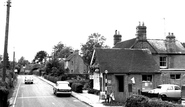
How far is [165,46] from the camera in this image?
37.5 metres

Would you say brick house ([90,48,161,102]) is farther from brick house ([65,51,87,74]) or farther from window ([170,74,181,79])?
brick house ([65,51,87,74])

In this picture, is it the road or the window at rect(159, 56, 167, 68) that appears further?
the window at rect(159, 56, 167, 68)

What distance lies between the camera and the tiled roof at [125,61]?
3002 cm

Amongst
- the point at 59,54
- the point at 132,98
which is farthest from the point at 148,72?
the point at 59,54

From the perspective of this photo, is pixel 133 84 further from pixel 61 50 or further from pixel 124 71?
pixel 61 50

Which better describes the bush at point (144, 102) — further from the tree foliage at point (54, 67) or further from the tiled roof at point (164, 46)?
the tree foliage at point (54, 67)

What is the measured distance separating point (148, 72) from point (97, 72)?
6.21 metres

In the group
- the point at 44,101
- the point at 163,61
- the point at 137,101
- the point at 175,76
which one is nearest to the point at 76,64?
the point at 163,61

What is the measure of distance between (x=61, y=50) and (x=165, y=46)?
9574 centimetres

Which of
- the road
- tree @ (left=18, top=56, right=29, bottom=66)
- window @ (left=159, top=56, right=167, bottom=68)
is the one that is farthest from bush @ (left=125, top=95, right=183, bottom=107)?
tree @ (left=18, top=56, right=29, bottom=66)

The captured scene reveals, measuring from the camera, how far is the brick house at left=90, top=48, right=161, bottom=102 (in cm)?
2931

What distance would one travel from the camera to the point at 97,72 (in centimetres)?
3050

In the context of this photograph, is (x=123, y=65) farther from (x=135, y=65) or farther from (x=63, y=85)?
(x=63, y=85)

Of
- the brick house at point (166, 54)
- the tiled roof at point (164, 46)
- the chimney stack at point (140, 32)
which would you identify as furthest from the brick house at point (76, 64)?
the chimney stack at point (140, 32)
